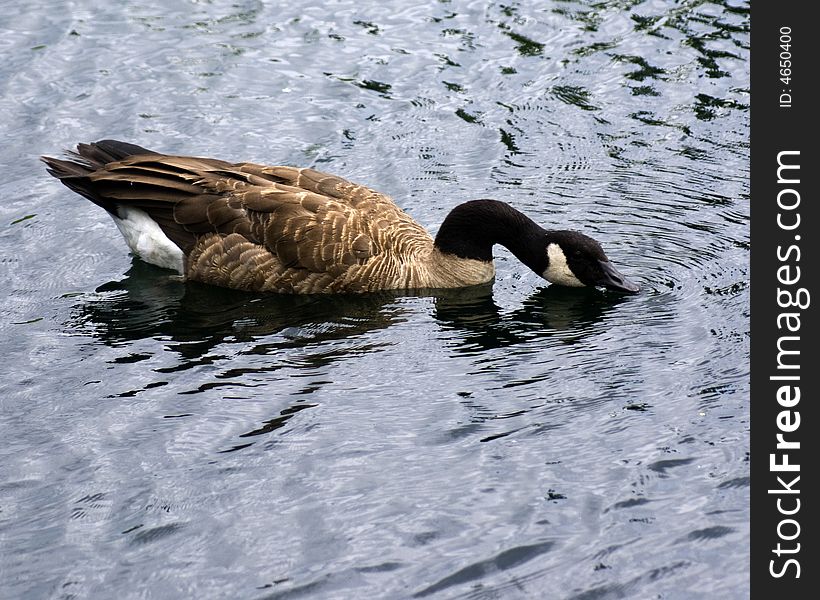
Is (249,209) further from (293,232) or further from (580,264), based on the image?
(580,264)

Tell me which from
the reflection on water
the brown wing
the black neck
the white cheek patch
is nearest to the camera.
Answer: the reflection on water

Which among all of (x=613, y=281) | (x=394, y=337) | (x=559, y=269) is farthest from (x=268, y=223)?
(x=613, y=281)

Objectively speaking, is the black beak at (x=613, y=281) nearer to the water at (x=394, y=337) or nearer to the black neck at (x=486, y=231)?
the water at (x=394, y=337)

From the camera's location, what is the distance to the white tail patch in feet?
37.8

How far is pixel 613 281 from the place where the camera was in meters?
11.0

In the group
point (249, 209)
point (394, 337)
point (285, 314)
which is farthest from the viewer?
point (249, 209)

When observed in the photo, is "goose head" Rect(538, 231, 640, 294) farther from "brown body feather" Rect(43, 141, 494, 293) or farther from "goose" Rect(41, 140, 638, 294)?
"brown body feather" Rect(43, 141, 494, 293)

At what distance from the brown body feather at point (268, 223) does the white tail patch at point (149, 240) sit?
7 cm

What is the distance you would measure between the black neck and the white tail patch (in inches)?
101

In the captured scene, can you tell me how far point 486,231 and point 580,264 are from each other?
0.98 meters

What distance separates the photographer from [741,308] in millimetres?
10398

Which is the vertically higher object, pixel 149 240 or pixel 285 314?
pixel 149 240

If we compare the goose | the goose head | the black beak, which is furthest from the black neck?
the black beak

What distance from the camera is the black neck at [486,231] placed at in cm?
1144
